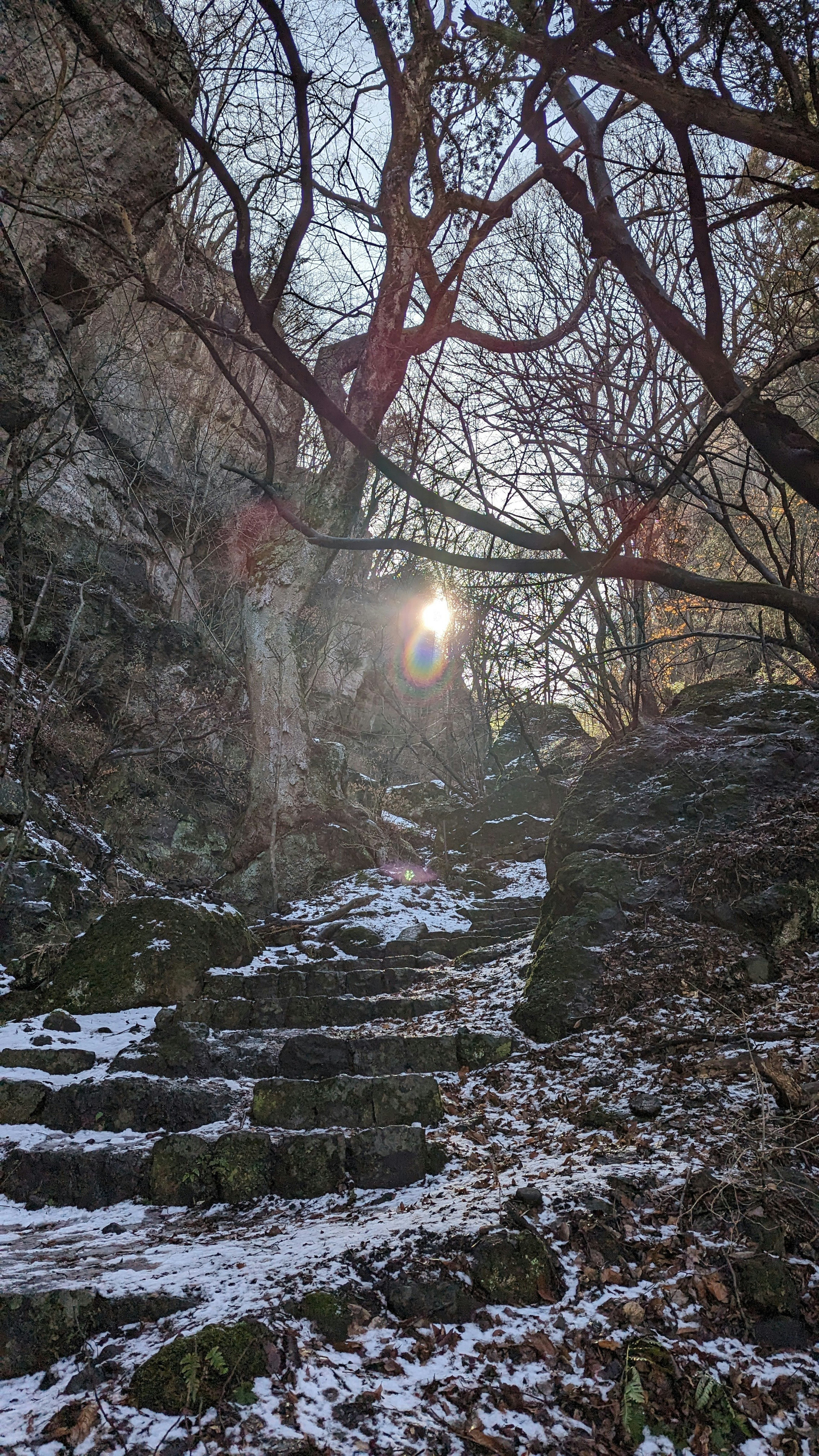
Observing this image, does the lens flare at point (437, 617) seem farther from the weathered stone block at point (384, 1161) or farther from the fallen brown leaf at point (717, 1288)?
the fallen brown leaf at point (717, 1288)

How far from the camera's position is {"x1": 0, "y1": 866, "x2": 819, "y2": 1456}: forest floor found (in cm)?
201

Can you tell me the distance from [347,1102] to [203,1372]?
1.75 metres

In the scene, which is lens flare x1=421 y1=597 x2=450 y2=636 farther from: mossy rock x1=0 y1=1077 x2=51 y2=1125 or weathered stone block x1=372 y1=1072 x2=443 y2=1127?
mossy rock x1=0 y1=1077 x2=51 y2=1125

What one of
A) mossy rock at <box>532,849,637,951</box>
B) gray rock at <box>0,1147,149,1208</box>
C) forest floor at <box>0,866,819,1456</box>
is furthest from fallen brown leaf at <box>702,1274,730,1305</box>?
mossy rock at <box>532,849,637,951</box>

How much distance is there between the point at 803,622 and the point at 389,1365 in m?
3.58

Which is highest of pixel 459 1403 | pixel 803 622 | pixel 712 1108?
pixel 803 622

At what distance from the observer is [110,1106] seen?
13.4 ft

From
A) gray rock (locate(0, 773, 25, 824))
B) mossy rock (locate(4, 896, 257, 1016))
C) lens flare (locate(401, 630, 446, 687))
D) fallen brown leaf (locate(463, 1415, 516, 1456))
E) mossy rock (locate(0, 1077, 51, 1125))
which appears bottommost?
fallen brown leaf (locate(463, 1415, 516, 1456))

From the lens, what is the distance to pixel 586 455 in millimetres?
6379

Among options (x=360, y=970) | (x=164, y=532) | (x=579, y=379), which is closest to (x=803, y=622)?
(x=579, y=379)

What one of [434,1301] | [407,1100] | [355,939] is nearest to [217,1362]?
[434,1301]

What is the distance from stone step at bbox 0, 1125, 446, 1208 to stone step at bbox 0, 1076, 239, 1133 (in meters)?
0.51

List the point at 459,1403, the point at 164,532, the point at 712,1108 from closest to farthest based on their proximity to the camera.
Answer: the point at 459,1403, the point at 712,1108, the point at 164,532

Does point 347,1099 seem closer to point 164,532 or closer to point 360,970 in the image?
point 360,970
